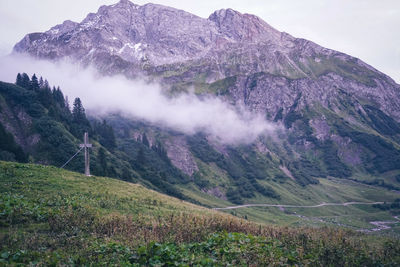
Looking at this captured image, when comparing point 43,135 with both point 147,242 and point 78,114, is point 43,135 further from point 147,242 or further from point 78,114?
point 147,242

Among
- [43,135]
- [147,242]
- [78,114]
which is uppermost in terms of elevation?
[78,114]

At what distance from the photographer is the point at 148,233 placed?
20.5m

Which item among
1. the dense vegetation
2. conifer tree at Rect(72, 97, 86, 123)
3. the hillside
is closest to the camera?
the hillside

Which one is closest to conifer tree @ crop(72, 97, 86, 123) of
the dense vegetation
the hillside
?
the dense vegetation

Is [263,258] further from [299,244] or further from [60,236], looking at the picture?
[60,236]

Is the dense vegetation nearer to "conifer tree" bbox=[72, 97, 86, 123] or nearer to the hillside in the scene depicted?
"conifer tree" bbox=[72, 97, 86, 123]

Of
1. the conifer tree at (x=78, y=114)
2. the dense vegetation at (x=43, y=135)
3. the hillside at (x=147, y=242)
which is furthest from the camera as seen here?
the conifer tree at (x=78, y=114)

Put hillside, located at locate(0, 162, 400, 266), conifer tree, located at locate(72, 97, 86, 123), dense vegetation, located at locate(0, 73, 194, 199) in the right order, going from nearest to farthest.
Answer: hillside, located at locate(0, 162, 400, 266)
dense vegetation, located at locate(0, 73, 194, 199)
conifer tree, located at locate(72, 97, 86, 123)

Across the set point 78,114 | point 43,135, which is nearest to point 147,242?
point 43,135

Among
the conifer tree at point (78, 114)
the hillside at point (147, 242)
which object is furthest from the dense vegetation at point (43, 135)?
the hillside at point (147, 242)

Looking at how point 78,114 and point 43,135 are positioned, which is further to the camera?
point 78,114

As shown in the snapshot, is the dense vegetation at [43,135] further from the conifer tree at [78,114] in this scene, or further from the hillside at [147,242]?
the hillside at [147,242]

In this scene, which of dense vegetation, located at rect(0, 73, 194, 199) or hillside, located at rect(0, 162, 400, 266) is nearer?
hillside, located at rect(0, 162, 400, 266)

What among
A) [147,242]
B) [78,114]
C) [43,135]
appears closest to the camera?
[147,242]
